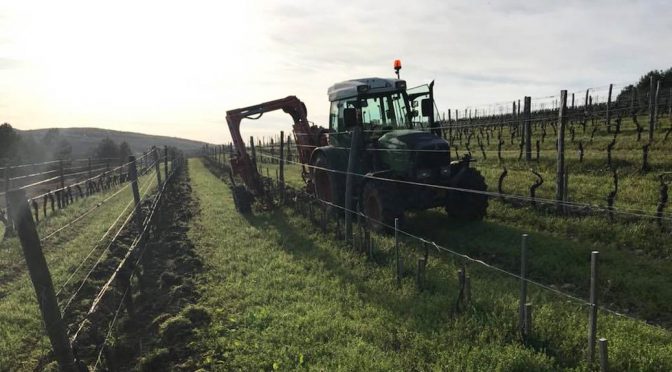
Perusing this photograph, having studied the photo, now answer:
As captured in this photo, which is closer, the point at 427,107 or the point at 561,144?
the point at 561,144

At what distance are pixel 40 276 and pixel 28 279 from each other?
429 cm

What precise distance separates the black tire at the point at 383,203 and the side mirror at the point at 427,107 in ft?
6.19

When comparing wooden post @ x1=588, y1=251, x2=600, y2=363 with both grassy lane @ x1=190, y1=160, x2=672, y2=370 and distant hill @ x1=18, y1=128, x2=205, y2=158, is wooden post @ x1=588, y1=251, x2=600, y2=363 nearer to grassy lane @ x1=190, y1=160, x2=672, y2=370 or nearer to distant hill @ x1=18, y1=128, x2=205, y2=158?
grassy lane @ x1=190, y1=160, x2=672, y2=370

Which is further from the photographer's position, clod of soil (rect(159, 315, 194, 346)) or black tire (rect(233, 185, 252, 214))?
black tire (rect(233, 185, 252, 214))

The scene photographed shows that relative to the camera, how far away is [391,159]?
849cm

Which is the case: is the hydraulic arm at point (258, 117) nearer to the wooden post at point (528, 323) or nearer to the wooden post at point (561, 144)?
the wooden post at point (561, 144)

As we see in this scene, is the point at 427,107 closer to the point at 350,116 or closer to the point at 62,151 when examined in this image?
the point at 350,116

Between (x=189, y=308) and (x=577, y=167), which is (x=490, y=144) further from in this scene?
(x=189, y=308)

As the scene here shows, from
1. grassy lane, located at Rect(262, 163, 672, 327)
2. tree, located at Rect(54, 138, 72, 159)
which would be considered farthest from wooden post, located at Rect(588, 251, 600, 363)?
tree, located at Rect(54, 138, 72, 159)

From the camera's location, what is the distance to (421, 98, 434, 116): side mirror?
9008 millimetres

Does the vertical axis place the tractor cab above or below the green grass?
above

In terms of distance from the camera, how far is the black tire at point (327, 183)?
9.56 m

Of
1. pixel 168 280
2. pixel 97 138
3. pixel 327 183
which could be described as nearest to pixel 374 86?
pixel 327 183

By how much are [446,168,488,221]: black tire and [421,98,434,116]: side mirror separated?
1.43 meters
